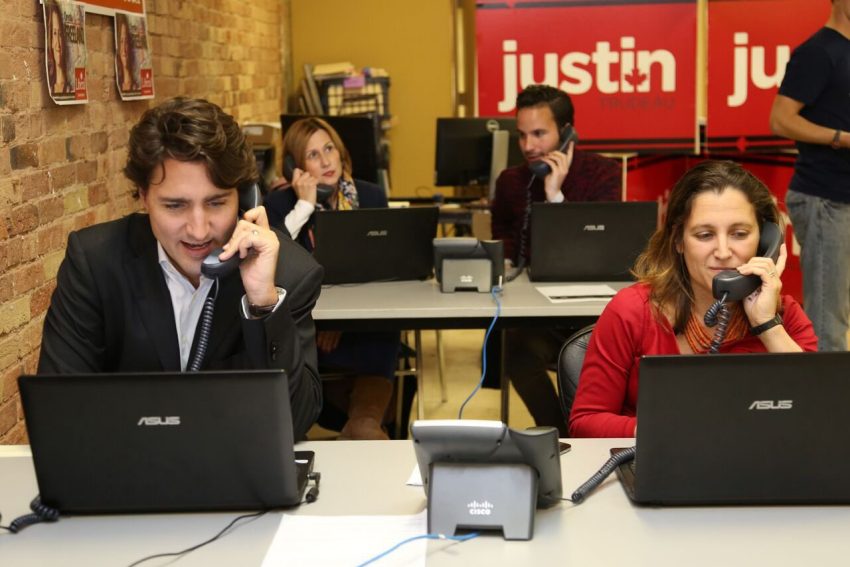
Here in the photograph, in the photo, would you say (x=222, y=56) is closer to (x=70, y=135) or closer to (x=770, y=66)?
(x=70, y=135)

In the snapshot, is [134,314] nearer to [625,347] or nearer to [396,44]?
[625,347]

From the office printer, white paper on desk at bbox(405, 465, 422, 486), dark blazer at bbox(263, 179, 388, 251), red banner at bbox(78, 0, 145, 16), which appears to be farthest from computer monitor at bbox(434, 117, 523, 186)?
white paper on desk at bbox(405, 465, 422, 486)

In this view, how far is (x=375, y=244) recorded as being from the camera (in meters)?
3.37

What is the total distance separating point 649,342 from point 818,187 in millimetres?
2054

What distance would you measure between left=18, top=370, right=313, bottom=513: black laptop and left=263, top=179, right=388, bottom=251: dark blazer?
204cm

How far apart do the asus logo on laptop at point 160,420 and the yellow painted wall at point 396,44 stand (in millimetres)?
5762

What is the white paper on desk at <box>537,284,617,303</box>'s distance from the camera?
3.16 meters

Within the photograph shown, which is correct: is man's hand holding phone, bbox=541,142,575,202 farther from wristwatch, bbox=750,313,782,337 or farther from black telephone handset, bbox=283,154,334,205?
wristwatch, bbox=750,313,782,337

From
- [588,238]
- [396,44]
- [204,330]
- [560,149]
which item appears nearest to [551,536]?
[204,330]

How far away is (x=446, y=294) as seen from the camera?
327 centimetres

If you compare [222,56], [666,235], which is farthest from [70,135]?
[222,56]

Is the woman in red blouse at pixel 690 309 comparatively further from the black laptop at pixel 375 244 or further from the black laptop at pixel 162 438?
the black laptop at pixel 375 244

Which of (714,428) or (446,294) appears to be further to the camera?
(446,294)

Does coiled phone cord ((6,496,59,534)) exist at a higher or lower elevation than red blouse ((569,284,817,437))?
lower
